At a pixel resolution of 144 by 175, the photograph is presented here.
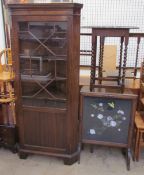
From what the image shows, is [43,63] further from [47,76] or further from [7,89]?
[7,89]

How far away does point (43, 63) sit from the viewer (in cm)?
195

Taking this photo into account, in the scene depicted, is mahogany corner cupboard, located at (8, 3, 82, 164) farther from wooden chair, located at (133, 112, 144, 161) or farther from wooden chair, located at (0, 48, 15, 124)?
wooden chair, located at (133, 112, 144, 161)

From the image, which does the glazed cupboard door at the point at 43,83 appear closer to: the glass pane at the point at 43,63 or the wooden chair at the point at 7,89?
the glass pane at the point at 43,63

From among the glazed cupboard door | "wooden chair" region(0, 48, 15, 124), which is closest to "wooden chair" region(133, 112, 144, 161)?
the glazed cupboard door

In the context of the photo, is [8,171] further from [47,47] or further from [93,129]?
[47,47]

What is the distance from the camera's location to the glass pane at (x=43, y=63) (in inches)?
71.0

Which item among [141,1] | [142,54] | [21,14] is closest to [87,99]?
[21,14]

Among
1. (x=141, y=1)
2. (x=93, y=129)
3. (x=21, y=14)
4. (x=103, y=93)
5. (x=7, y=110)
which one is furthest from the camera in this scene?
(x=141, y=1)

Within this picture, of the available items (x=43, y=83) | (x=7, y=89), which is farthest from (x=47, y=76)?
(x=7, y=89)

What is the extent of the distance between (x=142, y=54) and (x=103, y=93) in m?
1.34

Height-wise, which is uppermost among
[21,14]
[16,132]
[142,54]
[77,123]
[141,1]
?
[141,1]

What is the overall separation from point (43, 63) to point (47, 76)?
0.13 meters

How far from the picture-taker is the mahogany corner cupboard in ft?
5.68

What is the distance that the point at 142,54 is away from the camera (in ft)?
9.64
